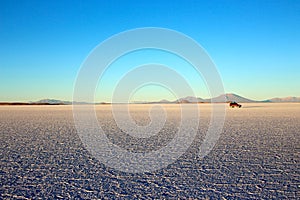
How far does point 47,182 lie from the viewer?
473cm

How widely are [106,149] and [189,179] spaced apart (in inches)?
143

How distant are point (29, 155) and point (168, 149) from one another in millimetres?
3670

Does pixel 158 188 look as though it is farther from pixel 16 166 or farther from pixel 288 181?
pixel 16 166

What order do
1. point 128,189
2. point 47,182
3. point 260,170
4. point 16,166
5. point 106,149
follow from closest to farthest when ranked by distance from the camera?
point 128,189, point 47,182, point 260,170, point 16,166, point 106,149

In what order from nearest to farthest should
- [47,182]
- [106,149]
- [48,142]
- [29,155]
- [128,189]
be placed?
[128,189], [47,182], [29,155], [106,149], [48,142]

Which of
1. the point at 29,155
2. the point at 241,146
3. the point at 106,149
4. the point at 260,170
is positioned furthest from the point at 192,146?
the point at 29,155

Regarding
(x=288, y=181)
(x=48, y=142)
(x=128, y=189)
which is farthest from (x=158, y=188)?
(x=48, y=142)

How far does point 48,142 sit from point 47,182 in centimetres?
458

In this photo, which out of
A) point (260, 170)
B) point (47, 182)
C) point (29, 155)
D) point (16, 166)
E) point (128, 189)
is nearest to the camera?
point (128, 189)

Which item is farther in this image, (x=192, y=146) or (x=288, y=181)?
(x=192, y=146)

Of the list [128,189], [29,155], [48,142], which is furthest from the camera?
[48,142]

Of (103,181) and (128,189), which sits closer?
(128,189)

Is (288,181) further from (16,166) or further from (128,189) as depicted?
(16,166)

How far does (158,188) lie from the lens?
14.6ft
